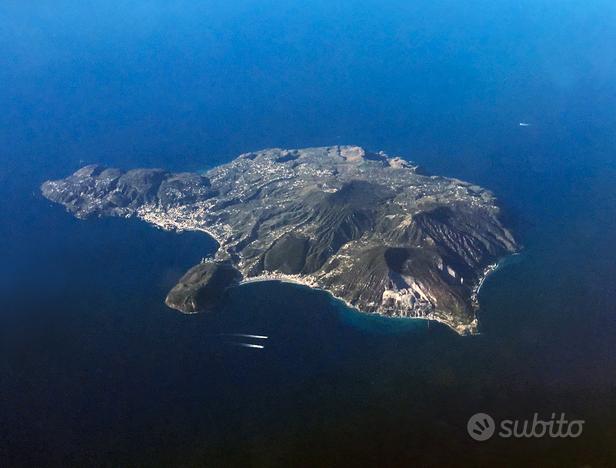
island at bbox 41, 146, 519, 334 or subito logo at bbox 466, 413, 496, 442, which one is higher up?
island at bbox 41, 146, 519, 334

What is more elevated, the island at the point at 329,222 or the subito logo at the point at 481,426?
the island at the point at 329,222

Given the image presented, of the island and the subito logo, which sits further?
the island

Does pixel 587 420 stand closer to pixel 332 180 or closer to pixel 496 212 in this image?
pixel 496 212

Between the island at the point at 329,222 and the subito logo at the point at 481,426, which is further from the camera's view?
the island at the point at 329,222

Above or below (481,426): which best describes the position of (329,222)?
above

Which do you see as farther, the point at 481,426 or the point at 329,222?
the point at 329,222

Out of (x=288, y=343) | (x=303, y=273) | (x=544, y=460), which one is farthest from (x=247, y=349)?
(x=544, y=460)
